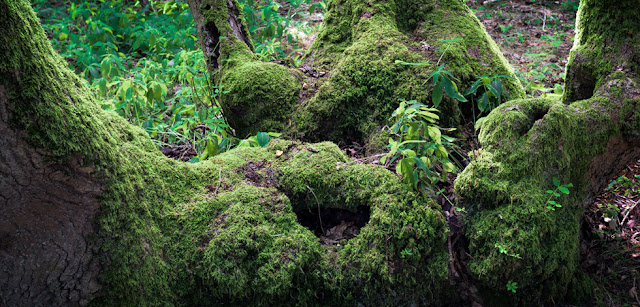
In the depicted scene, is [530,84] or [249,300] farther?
[530,84]

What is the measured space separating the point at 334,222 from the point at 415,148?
794 millimetres

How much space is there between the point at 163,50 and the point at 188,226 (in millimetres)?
4684

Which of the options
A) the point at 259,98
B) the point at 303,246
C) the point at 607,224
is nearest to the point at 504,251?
the point at 303,246

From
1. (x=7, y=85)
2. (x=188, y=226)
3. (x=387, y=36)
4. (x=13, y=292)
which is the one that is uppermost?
(x=7, y=85)

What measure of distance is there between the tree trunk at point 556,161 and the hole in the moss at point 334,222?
0.70m

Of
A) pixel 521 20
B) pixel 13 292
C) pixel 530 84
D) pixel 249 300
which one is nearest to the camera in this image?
pixel 13 292

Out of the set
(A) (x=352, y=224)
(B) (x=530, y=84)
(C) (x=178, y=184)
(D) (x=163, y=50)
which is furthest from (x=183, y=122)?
(B) (x=530, y=84)

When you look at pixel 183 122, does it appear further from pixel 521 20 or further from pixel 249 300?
pixel 521 20

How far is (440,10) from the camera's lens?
420 cm

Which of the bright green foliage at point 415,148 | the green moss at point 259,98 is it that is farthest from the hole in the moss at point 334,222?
the green moss at point 259,98

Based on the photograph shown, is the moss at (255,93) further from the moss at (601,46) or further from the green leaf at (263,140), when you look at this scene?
the moss at (601,46)

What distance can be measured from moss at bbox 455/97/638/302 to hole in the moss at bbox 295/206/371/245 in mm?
705

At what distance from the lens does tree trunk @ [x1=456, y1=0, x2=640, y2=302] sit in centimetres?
249

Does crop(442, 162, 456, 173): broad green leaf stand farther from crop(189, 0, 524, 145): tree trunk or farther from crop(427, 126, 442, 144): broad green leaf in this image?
crop(189, 0, 524, 145): tree trunk
